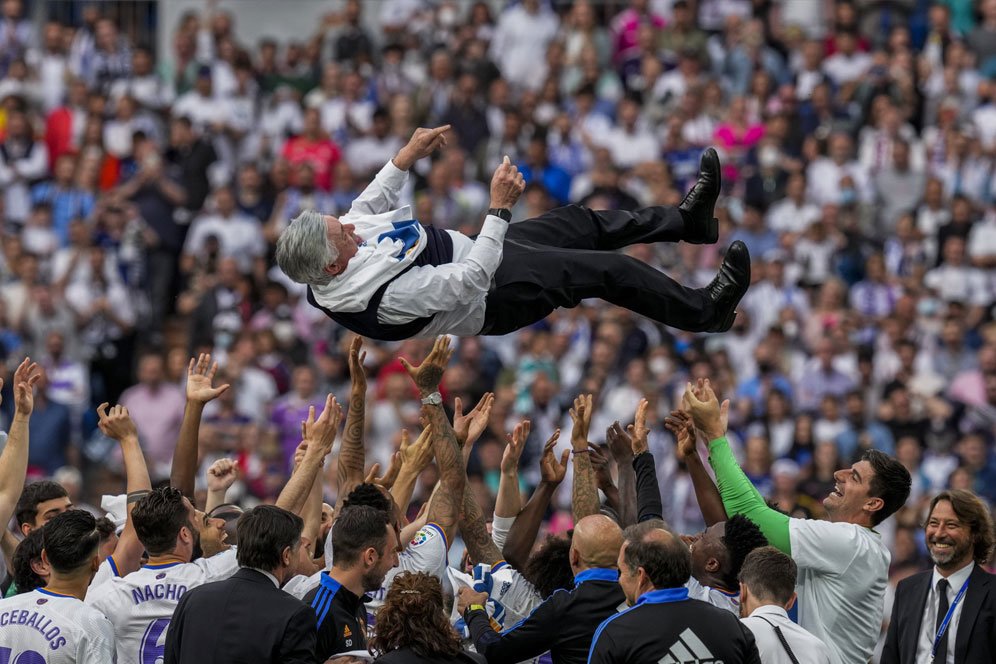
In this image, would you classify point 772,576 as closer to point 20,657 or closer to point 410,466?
point 410,466

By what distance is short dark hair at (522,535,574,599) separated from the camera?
7102 mm

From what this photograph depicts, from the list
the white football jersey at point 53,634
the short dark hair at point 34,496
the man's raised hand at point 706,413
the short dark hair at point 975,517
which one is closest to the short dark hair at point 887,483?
the short dark hair at point 975,517

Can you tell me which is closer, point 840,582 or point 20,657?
point 20,657

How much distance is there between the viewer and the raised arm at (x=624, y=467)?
7.99 metres

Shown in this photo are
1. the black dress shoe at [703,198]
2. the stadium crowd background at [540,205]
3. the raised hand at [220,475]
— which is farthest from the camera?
the stadium crowd background at [540,205]

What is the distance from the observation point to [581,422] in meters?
7.78

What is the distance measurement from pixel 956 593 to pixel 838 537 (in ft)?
2.65

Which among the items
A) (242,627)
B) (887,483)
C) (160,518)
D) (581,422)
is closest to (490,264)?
(581,422)

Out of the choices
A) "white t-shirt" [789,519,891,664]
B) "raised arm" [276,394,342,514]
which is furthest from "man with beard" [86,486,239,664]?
"white t-shirt" [789,519,891,664]

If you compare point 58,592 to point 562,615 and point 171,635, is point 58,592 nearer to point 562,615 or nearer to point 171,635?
point 171,635

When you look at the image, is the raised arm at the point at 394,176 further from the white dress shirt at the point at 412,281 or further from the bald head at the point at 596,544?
the bald head at the point at 596,544

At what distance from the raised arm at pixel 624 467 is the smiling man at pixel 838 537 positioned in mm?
801

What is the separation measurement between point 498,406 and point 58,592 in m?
8.04

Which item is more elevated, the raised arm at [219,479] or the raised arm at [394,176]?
the raised arm at [394,176]
